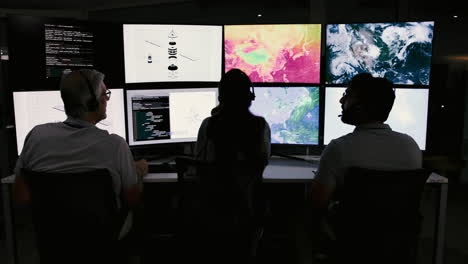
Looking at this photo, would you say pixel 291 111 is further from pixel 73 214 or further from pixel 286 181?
pixel 73 214

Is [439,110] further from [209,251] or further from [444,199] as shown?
[209,251]

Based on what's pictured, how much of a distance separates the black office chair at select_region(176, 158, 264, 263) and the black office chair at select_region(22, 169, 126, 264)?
373mm

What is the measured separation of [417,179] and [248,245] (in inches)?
31.3

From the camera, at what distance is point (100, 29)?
2.83 metres

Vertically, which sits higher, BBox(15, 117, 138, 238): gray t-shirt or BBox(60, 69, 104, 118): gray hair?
BBox(60, 69, 104, 118): gray hair

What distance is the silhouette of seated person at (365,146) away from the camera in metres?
1.82

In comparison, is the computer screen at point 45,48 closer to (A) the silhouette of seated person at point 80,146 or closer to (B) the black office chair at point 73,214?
(A) the silhouette of seated person at point 80,146

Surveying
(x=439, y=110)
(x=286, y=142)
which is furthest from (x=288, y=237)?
(x=439, y=110)

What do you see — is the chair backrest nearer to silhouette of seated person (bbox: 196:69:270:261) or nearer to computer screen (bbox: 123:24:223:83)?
silhouette of seated person (bbox: 196:69:270:261)

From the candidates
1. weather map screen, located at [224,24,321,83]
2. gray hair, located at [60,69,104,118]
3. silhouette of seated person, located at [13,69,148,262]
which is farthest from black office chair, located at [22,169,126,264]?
weather map screen, located at [224,24,321,83]

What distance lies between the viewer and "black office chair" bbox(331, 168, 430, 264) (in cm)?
170

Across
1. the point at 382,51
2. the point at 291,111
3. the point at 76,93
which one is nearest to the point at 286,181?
the point at 291,111

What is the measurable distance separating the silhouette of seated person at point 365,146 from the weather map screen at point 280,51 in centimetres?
86

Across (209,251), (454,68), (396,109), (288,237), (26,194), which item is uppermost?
(454,68)
